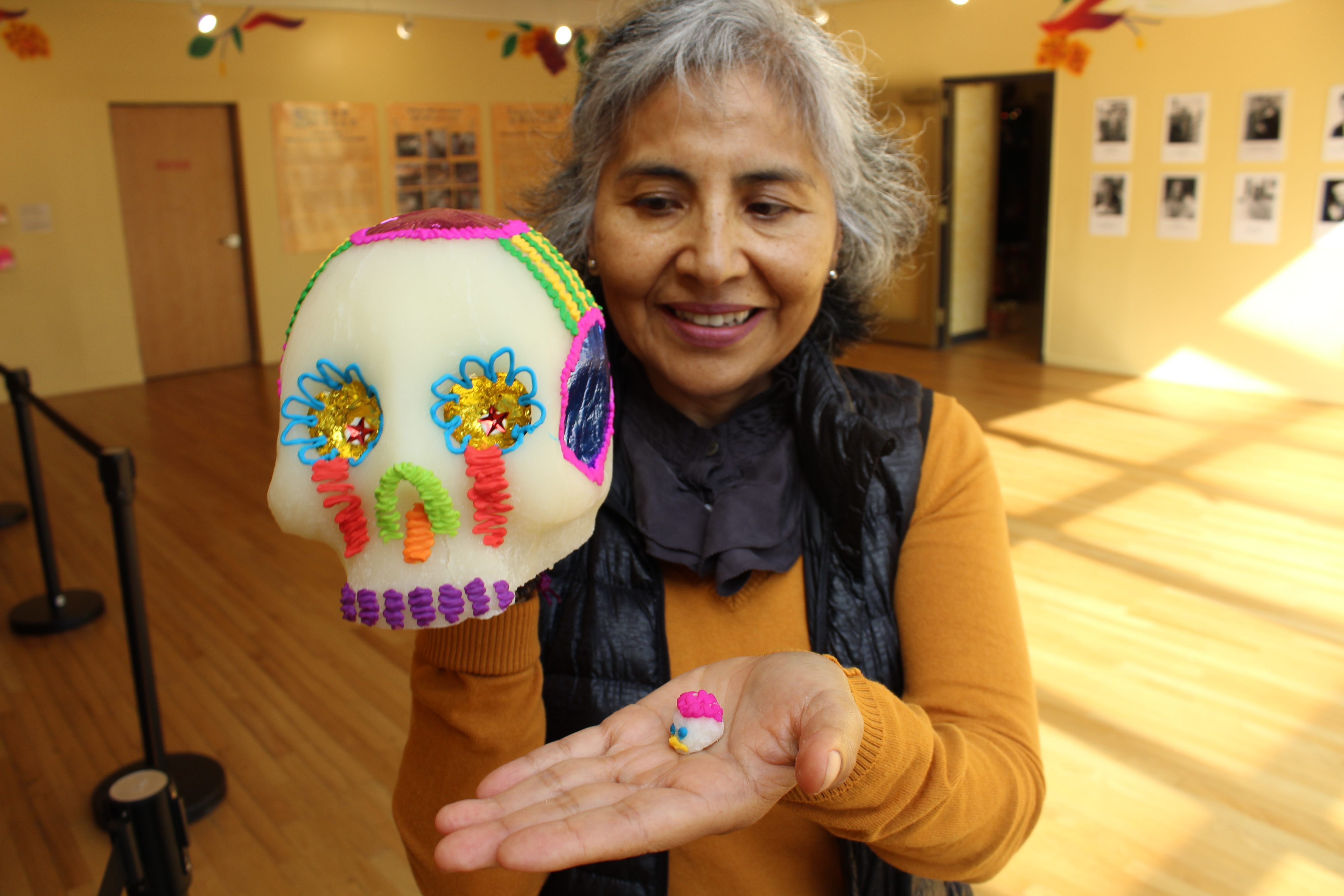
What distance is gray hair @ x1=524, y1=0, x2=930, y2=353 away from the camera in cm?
103

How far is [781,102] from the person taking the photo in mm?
1044

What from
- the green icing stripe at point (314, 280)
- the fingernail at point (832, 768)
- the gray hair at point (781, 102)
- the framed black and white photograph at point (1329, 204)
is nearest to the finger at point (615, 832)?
the fingernail at point (832, 768)

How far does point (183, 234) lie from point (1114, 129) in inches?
267

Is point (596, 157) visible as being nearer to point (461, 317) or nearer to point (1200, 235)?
point (461, 317)

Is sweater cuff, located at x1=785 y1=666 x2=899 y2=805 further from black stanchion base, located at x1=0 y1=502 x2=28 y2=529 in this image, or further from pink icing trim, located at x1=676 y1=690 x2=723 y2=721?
black stanchion base, located at x1=0 y1=502 x2=28 y2=529

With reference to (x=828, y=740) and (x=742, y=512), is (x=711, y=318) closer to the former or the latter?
(x=742, y=512)

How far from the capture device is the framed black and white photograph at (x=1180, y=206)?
247 inches

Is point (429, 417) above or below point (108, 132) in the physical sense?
below

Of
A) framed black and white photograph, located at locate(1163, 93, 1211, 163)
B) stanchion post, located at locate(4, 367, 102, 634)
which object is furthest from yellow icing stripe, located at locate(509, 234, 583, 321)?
framed black and white photograph, located at locate(1163, 93, 1211, 163)

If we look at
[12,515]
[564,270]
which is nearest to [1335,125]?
[564,270]

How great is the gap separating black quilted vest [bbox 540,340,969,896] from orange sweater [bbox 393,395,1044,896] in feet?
0.08

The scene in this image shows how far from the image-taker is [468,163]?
8805 mm

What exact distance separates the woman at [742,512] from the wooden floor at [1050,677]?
4.79 ft

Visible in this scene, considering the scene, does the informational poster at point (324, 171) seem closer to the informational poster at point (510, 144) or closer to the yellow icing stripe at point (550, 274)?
the informational poster at point (510, 144)
